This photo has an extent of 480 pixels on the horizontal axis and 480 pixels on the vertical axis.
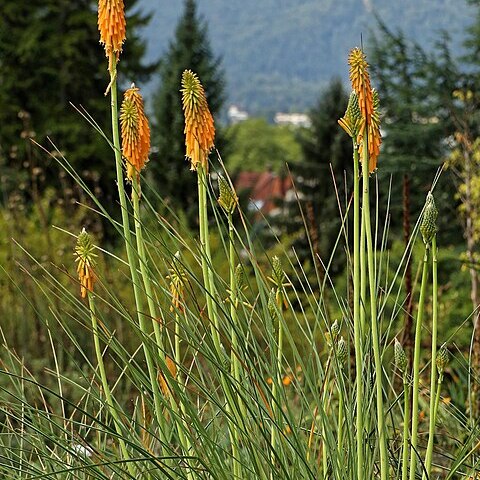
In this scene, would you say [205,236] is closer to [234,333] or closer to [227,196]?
[227,196]

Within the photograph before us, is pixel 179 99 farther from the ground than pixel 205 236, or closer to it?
farther from the ground

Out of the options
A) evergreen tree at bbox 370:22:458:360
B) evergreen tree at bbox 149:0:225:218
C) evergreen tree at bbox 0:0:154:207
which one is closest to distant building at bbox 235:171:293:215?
evergreen tree at bbox 149:0:225:218

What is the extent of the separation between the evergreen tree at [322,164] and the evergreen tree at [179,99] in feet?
7.97

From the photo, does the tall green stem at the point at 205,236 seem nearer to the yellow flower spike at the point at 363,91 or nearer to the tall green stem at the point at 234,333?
the tall green stem at the point at 234,333

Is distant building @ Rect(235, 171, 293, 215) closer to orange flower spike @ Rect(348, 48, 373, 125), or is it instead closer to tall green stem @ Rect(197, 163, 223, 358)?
tall green stem @ Rect(197, 163, 223, 358)

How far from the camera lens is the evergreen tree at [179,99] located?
2044 cm

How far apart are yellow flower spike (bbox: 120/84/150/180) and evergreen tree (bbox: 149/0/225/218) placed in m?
17.2

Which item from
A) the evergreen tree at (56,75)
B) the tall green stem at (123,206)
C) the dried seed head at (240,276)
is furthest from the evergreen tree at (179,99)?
the tall green stem at (123,206)

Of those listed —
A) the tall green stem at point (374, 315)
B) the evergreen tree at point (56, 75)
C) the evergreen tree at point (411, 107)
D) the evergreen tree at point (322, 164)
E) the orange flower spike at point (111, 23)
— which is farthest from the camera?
the evergreen tree at point (56, 75)

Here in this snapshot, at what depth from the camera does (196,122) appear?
1.58 metres

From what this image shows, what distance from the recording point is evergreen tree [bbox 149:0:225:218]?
20438 millimetres

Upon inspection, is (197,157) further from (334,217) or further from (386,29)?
(334,217)

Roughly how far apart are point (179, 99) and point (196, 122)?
19.3 meters

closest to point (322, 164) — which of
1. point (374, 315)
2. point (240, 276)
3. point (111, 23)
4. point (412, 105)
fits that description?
point (412, 105)
